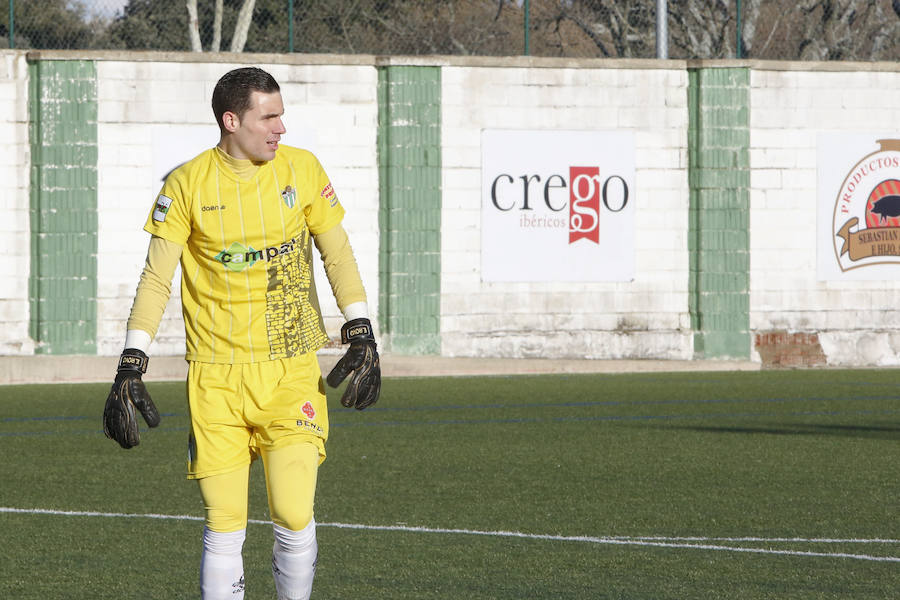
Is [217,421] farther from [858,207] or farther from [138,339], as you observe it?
[858,207]

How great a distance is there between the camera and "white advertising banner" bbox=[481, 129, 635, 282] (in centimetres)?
2138

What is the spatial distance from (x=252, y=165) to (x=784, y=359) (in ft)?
56.7

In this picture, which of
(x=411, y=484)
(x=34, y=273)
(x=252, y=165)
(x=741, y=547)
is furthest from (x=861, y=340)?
(x=252, y=165)

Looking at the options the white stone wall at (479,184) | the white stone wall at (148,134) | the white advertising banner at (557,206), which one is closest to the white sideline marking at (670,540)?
the white stone wall at (148,134)

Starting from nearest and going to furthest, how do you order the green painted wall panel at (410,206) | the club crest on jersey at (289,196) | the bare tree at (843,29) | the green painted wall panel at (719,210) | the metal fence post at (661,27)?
the club crest on jersey at (289,196) < the green painted wall panel at (410,206) < the green painted wall panel at (719,210) < the metal fence post at (661,27) < the bare tree at (843,29)

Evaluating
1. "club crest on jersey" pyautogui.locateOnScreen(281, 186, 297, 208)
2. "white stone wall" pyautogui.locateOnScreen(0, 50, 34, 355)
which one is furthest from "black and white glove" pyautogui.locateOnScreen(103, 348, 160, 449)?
"white stone wall" pyautogui.locateOnScreen(0, 50, 34, 355)

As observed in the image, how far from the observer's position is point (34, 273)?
67.4 feet

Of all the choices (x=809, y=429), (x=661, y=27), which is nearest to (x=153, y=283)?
(x=809, y=429)

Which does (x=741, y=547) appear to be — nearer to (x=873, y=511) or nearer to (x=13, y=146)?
(x=873, y=511)

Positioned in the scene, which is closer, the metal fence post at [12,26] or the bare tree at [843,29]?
the metal fence post at [12,26]

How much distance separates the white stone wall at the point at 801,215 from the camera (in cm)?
2198

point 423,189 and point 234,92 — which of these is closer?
point 234,92

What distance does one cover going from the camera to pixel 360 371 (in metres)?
5.64

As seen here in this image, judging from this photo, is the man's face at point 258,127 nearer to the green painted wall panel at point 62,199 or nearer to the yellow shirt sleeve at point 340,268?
the yellow shirt sleeve at point 340,268
